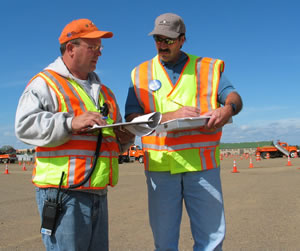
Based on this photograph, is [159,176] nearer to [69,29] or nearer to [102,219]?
[102,219]

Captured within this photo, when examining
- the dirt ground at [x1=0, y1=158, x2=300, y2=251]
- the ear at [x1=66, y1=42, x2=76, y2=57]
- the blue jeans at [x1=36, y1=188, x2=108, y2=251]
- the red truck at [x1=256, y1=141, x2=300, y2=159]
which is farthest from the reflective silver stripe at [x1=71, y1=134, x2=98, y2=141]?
the red truck at [x1=256, y1=141, x2=300, y2=159]

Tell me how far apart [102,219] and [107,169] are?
37 centimetres

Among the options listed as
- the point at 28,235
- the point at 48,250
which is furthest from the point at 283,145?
the point at 48,250

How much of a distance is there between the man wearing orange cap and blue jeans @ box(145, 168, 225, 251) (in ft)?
1.80

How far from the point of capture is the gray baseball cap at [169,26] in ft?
9.50

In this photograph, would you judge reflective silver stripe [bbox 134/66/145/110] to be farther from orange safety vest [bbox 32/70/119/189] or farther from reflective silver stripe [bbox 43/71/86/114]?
reflective silver stripe [bbox 43/71/86/114]

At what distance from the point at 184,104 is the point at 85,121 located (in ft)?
Result: 3.44

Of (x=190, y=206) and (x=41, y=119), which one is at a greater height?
(x=41, y=119)

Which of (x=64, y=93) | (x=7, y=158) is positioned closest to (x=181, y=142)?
(x=64, y=93)

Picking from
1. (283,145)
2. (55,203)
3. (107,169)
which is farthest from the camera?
(283,145)

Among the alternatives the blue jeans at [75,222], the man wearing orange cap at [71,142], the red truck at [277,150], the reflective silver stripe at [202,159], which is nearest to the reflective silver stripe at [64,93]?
the man wearing orange cap at [71,142]

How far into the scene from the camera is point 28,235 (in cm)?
564

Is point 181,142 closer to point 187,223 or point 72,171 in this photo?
point 72,171

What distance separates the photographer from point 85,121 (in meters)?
2.19
